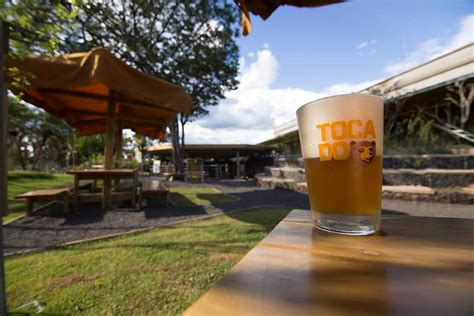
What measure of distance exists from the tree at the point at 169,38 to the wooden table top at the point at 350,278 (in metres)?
10.9

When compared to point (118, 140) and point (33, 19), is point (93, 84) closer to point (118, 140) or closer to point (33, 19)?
point (33, 19)

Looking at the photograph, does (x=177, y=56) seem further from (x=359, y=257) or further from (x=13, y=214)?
(x=359, y=257)

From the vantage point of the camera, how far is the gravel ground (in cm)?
289

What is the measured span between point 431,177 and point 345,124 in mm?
6880

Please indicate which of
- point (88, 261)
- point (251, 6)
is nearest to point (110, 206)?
point (88, 261)

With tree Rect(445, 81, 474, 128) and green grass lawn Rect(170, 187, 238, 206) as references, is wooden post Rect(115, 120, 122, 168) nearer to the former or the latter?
green grass lawn Rect(170, 187, 238, 206)

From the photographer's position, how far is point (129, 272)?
2.01 metres

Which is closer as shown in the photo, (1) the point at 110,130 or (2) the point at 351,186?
(2) the point at 351,186

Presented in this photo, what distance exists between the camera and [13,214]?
164 inches

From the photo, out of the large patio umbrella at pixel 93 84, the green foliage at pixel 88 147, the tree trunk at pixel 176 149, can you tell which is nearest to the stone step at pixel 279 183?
the large patio umbrella at pixel 93 84

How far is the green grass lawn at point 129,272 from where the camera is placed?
159cm

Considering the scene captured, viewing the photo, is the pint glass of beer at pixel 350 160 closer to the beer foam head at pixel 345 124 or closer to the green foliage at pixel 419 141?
the beer foam head at pixel 345 124

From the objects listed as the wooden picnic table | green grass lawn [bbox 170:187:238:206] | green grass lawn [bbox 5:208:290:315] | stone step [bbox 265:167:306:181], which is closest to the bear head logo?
green grass lawn [bbox 5:208:290:315]

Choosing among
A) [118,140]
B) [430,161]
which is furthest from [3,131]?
[430,161]
